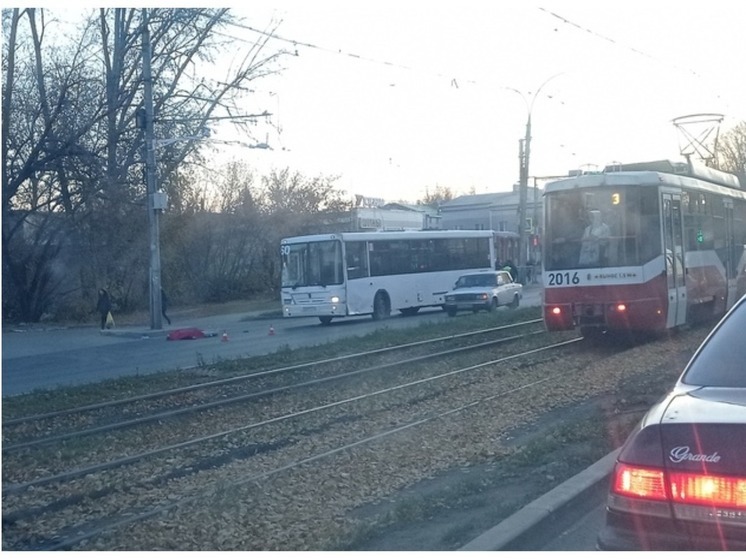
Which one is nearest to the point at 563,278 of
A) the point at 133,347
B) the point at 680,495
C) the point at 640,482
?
the point at 133,347

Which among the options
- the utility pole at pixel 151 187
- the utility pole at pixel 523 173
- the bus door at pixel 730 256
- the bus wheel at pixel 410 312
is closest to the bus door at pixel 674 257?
the bus door at pixel 730 256

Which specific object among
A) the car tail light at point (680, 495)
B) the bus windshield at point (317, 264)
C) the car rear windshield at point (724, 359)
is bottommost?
the car tail light at point (680, 495)

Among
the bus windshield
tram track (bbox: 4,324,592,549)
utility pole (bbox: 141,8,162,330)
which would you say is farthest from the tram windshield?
utility pole (bbox: 141,8,162,330)

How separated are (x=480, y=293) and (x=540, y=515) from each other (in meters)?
26.2

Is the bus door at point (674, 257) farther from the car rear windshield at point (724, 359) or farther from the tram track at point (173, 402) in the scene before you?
the car rear windshield at point (724, 359)

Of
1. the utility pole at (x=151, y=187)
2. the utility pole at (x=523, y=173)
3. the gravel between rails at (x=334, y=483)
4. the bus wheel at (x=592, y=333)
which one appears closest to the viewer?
the gravel between rails at (x=334, y=483)

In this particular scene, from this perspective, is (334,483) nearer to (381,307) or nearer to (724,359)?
(724,359)

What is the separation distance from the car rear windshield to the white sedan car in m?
26.7

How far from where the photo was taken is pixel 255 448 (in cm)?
1025

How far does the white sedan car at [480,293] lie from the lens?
32.3 meters

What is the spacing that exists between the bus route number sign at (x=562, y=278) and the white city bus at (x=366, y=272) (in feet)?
41.9

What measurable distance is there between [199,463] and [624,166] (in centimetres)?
1359

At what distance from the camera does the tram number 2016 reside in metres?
18.6

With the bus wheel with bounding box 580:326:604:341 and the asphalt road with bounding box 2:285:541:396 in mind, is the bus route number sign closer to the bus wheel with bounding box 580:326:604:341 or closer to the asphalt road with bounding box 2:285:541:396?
the bus wheel with bounding box 580:326:604:341
